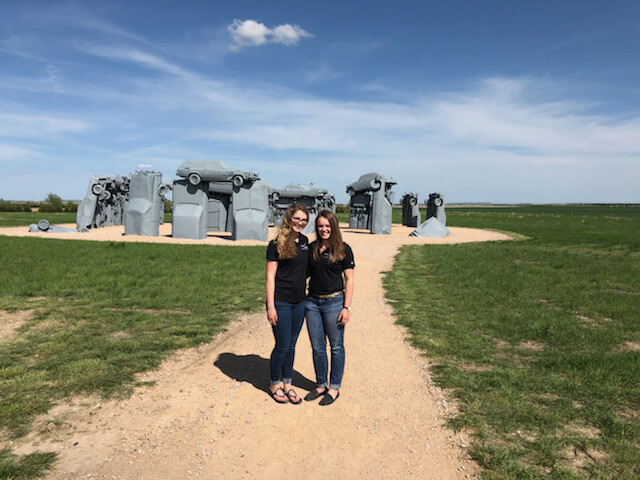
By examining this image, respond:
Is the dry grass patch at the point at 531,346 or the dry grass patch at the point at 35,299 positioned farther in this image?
the dry grass patch at the point at 35,299

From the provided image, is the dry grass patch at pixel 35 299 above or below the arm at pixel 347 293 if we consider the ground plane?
below

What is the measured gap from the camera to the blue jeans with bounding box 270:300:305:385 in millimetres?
4348

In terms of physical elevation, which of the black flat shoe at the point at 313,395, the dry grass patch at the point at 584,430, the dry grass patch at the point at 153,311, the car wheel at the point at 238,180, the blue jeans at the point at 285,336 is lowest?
the black flat shoe at the point at 313,395

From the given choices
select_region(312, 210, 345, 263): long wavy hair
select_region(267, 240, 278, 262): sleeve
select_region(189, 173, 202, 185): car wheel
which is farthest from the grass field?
select_region(189, 173, 202, 185): car wheel

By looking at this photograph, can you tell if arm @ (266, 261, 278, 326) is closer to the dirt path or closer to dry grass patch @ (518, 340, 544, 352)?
the dirt path

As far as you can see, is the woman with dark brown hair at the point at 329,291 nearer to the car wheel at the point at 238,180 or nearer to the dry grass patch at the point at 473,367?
the dry grass patch at the point at 473,367

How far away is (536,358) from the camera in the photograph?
571 centimetres

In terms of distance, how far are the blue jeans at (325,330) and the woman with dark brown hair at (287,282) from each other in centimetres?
12

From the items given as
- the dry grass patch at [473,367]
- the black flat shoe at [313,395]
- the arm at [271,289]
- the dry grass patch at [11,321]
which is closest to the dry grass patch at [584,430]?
the dry grass patch at [473,367]

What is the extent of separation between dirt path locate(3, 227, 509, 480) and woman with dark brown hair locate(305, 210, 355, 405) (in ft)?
1.64

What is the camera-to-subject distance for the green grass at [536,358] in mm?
3535

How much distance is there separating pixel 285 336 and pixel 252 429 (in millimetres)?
918

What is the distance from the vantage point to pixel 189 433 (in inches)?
150

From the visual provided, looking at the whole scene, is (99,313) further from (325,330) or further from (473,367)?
(473,367)
